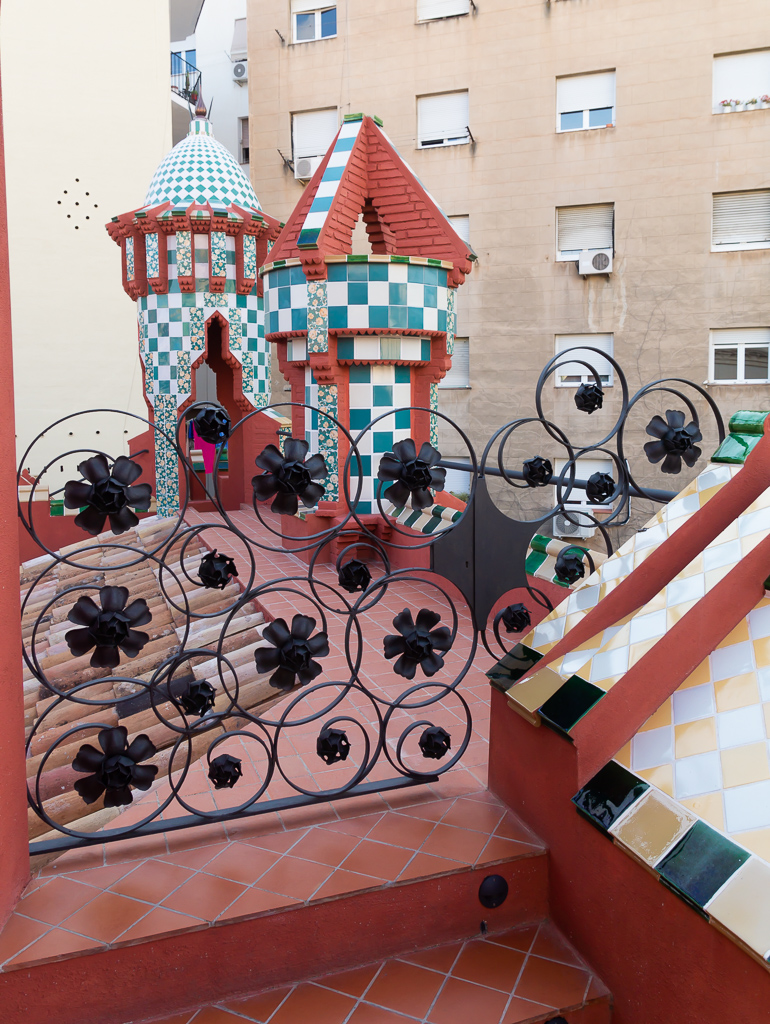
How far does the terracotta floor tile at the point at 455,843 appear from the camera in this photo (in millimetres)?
2100

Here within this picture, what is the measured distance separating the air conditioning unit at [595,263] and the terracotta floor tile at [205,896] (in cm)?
1279

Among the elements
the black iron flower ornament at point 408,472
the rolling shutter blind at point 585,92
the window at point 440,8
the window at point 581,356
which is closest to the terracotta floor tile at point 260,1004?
the black iron flower ornament at point 408,472

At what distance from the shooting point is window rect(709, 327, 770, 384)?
13102 mm

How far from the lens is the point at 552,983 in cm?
189

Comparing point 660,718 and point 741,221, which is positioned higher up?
point 741,221

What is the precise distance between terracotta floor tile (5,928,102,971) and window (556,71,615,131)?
14.1m

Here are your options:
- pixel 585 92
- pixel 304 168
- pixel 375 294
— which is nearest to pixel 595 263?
pixel 585 92

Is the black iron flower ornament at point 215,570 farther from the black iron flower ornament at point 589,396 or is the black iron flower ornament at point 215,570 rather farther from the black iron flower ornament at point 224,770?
the black iron flower ornament at point 589,396

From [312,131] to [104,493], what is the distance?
1466 cm

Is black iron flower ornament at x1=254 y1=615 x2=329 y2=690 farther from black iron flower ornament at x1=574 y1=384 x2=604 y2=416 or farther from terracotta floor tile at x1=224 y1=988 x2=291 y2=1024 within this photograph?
black iron flower ornament at x1=574 y1=384 x2=604 y2=416

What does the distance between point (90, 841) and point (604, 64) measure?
14285mm

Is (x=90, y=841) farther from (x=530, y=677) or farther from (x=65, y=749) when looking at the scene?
(x=65, y=749)

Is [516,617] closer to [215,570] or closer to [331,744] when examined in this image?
[331,744]

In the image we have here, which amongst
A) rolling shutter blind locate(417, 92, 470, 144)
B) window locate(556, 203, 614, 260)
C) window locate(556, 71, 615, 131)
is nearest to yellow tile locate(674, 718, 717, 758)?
window locate(556, 203, 614, 260)
